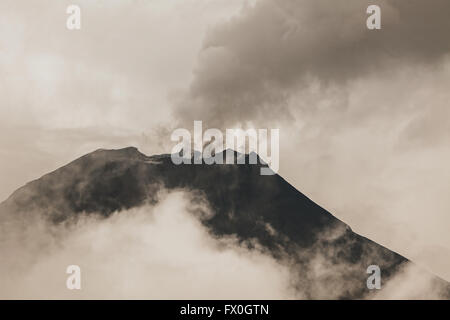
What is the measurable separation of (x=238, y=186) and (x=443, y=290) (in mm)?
82490

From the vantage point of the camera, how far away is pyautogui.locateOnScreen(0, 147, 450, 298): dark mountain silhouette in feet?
512

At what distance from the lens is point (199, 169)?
19650 cm

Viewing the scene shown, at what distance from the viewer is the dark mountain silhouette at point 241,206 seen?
156m

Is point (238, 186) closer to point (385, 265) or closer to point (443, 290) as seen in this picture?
point (385, 265)

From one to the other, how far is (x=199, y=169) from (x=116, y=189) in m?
39.6

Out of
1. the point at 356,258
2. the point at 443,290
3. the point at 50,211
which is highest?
the point at 50,211

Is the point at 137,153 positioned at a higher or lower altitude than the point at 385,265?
higher

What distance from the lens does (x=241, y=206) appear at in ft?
562

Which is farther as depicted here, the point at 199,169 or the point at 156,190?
the point at 199,169
